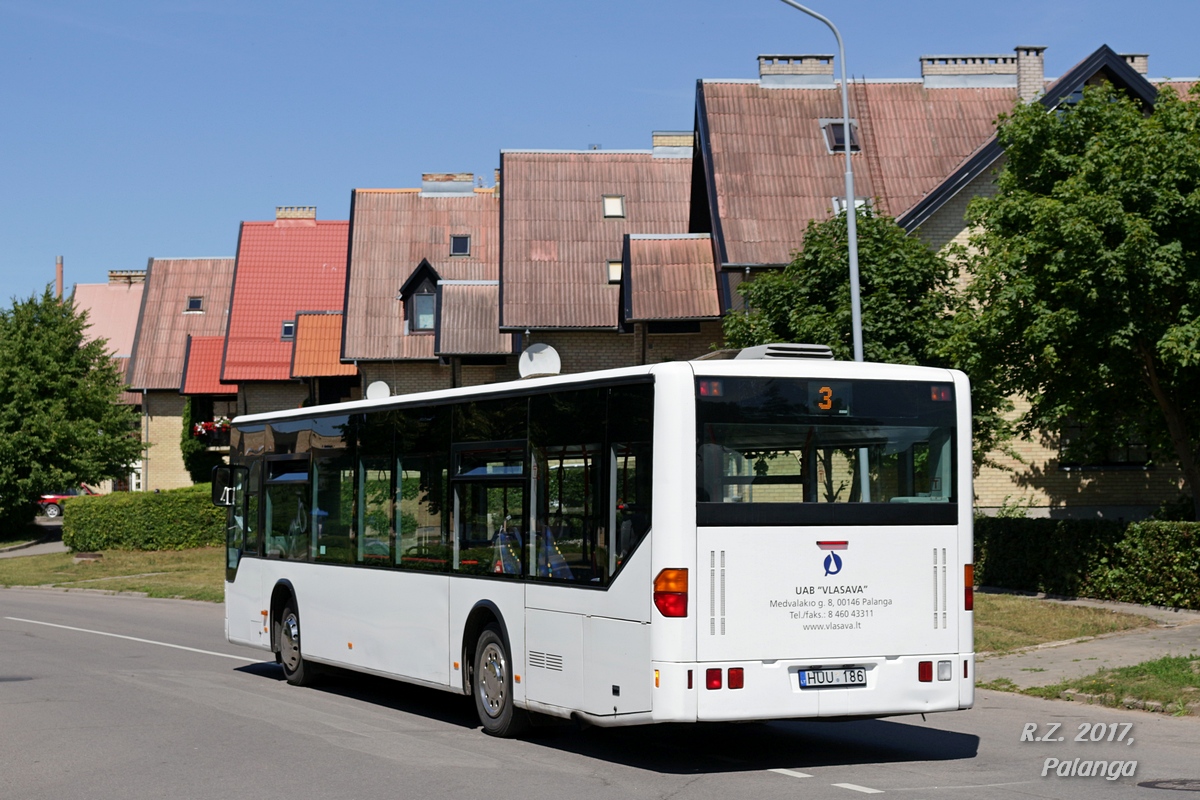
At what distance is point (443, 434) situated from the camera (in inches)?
496

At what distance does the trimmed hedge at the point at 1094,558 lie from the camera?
64.5 feet

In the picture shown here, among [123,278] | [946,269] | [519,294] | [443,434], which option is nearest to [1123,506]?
[946,269]

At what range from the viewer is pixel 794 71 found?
1483 inches

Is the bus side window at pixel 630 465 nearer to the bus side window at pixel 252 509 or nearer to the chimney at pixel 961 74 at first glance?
the bus side window at pixel 252 509

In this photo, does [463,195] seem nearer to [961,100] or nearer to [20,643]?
[961,100]

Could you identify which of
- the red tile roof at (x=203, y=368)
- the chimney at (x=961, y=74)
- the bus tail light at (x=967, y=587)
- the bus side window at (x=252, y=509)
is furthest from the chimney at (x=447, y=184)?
the bus tail light at (x=967, y=587)

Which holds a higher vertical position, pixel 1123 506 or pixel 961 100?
pixel 961 100

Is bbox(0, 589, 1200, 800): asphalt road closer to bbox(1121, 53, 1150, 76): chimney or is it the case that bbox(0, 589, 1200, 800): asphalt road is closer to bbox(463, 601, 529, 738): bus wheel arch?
bbox(463, 601, 529, 738): bus wheel arch

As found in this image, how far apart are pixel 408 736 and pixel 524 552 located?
6.04ft

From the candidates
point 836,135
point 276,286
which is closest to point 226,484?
point 836,135

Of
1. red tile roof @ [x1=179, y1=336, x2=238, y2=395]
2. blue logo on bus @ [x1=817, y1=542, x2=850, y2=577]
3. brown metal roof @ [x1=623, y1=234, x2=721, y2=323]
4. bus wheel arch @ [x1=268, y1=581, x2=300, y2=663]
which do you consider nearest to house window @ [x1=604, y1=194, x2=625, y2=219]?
brown metal roof @ [x1=623, y1=234, x2=721, y2=323]

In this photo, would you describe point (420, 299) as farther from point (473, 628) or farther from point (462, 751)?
point (462, 751)

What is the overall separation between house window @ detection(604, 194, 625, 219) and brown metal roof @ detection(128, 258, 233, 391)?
25.7 m

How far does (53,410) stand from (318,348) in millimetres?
9230
